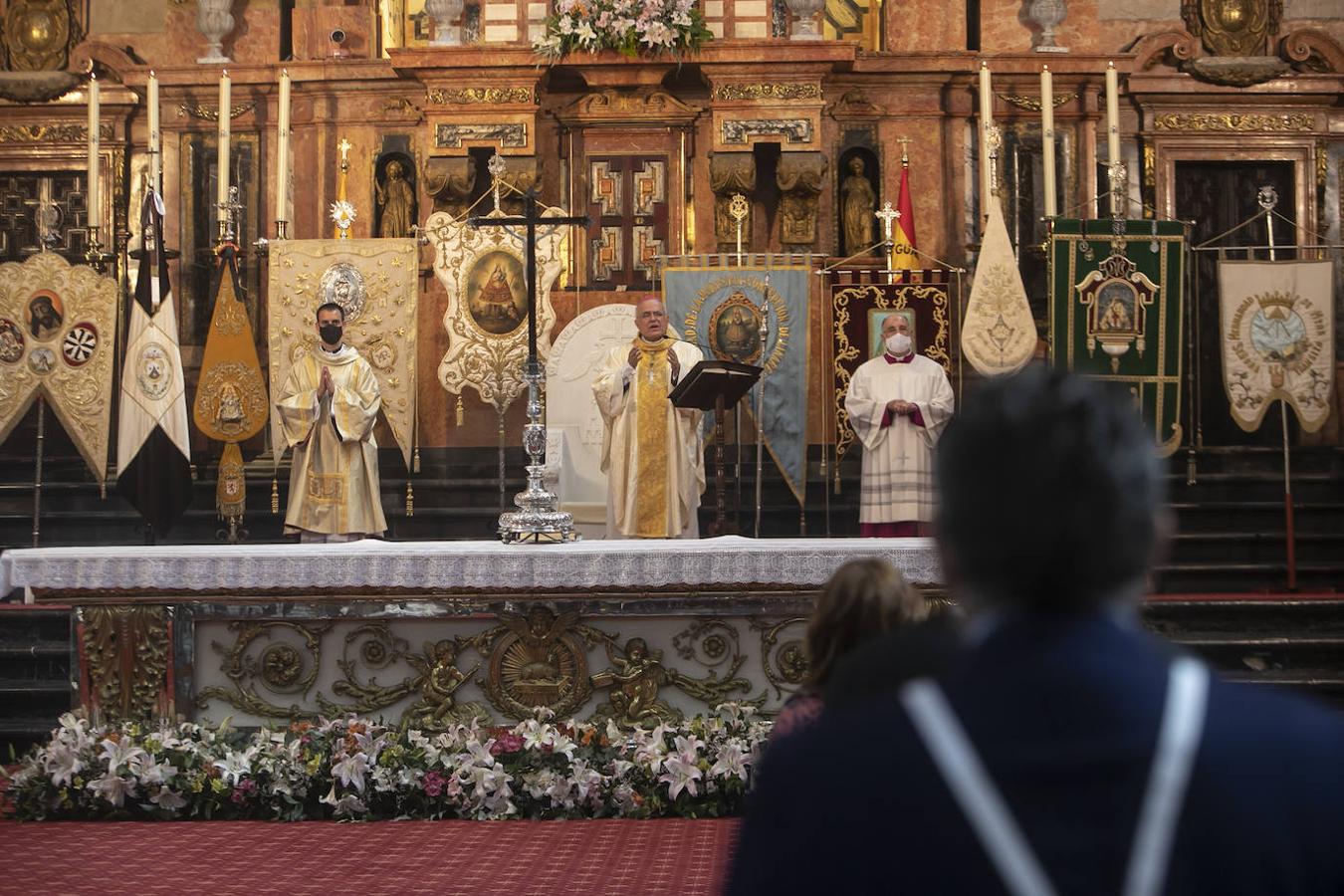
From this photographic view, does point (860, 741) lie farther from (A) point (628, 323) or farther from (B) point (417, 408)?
(B) point (417, 408)

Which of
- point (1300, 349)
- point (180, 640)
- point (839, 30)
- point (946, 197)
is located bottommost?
point (180, 640)

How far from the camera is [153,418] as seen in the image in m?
10.3

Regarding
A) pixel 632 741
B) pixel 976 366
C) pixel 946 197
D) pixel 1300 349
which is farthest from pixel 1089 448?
pixel 946 197

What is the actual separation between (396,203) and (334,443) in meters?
2.55

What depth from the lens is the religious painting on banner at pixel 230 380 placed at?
1095cm

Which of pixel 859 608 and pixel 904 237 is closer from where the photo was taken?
pixel 859 608

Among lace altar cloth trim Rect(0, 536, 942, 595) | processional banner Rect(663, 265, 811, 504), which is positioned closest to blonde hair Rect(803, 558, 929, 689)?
lace altar cloth trim Rect(0, 536, 942, 595)

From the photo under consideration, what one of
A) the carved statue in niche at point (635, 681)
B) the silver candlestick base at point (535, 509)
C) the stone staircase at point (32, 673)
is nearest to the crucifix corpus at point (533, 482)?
the silver candlestick base at point (535, 509)

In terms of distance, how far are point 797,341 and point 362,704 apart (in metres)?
4.86

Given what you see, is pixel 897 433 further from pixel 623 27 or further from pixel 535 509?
pixel 535 509

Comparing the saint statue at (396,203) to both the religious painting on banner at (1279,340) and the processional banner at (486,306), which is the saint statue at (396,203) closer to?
the processional banner at (486,306)

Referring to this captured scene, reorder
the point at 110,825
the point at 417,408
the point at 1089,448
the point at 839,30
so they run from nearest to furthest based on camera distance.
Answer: the point at 1089,448, the point at 110,825, the point at 417,408, the point at 839,30

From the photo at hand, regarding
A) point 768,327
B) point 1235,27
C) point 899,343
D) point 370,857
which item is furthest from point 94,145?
point 1235,27

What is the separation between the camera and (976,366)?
10844 millimetres
